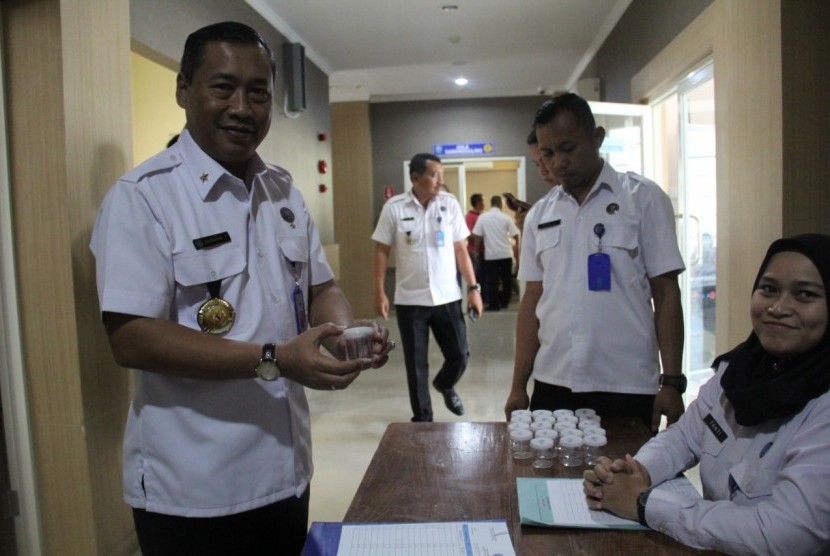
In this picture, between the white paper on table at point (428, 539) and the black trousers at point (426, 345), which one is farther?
the black trousers at point (426, 345)

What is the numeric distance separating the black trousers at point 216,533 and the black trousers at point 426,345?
Result: 8.22 feet

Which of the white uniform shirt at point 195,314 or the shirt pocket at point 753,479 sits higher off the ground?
the white uniform shirt at point 195,314

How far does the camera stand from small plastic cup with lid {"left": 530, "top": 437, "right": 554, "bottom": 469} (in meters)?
1.39

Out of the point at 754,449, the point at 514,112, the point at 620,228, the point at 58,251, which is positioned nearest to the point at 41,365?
the point at 58,251

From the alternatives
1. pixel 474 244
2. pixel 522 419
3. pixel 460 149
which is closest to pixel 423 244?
pixel 522 419

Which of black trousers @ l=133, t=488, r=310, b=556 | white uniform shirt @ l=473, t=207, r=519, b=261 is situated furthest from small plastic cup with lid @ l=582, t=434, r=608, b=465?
white uniform shirt @ l=473, t=207, r=519, b=261

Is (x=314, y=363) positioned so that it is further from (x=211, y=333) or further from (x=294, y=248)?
(x=294, y=248)

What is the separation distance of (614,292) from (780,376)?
72cm

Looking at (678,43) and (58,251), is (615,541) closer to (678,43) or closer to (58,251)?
(58,251)

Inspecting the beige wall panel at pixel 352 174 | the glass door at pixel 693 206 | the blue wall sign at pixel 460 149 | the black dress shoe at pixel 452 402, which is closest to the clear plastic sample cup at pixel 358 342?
the black dress shoe at pixel 452 402

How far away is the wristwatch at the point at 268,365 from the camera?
41.9 inches

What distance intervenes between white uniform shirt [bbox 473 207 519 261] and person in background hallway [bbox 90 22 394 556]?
7523 mm

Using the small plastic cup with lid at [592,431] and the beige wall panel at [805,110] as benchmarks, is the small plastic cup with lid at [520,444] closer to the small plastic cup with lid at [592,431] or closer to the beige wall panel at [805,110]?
the small plastic cup with lid at [592,431]

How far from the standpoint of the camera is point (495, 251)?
8.69 meters
